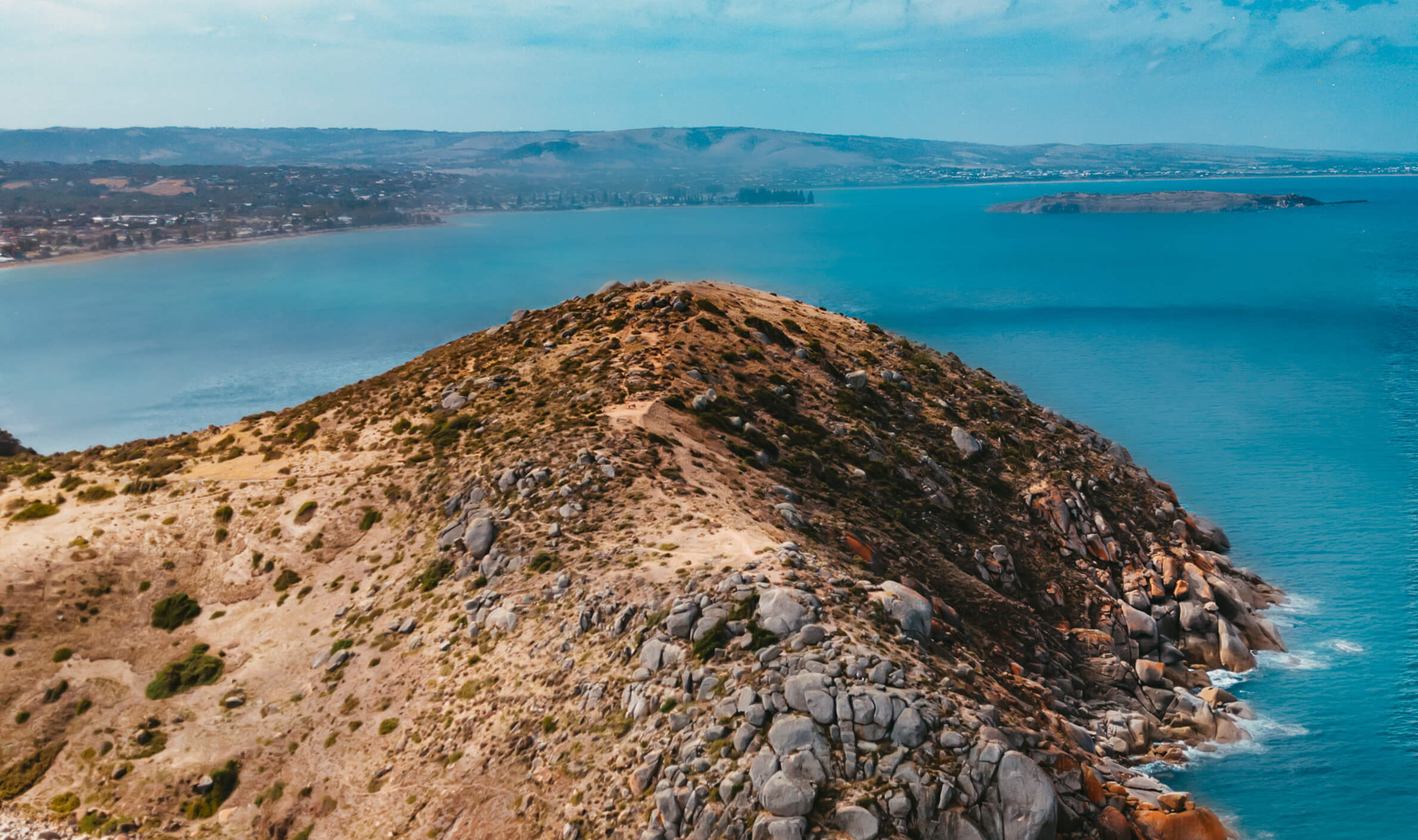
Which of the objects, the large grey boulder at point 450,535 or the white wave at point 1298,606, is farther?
the white wave at point 1298,606

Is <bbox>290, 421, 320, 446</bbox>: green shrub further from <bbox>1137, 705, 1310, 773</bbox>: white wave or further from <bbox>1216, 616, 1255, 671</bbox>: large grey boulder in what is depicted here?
<bbox>1216, 616, 1255, 671</bbox>: large grey boulder

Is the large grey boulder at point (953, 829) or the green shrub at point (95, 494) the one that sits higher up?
the green shrub at point (95, 494)

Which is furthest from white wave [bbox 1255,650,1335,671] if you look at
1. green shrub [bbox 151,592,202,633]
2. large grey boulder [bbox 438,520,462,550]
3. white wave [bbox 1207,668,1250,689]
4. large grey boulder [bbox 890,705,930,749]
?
green shrub [bbox 151,592,202,633]

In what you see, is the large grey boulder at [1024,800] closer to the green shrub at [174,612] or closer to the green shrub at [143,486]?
the green shrub at [174,612]

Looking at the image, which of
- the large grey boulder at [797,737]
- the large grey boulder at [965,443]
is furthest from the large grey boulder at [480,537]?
the large grey boulder at [965,443]

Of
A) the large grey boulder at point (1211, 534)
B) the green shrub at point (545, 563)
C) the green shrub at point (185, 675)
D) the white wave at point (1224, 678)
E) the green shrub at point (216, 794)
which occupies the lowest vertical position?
the white wave at point (1224, 678)

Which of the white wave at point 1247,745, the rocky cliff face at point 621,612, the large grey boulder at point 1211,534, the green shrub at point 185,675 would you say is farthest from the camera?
the large grey boulder at point 1211,534

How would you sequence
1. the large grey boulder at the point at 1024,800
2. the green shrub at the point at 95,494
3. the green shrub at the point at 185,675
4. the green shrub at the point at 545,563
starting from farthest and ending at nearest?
the green shrub at the point at 95,494
the green shrub at the point at 185,675
the green shrub at the point at 545,563
the large grey boulder at the point at 1024,800

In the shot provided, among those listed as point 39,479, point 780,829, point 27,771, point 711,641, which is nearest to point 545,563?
point 711,641
